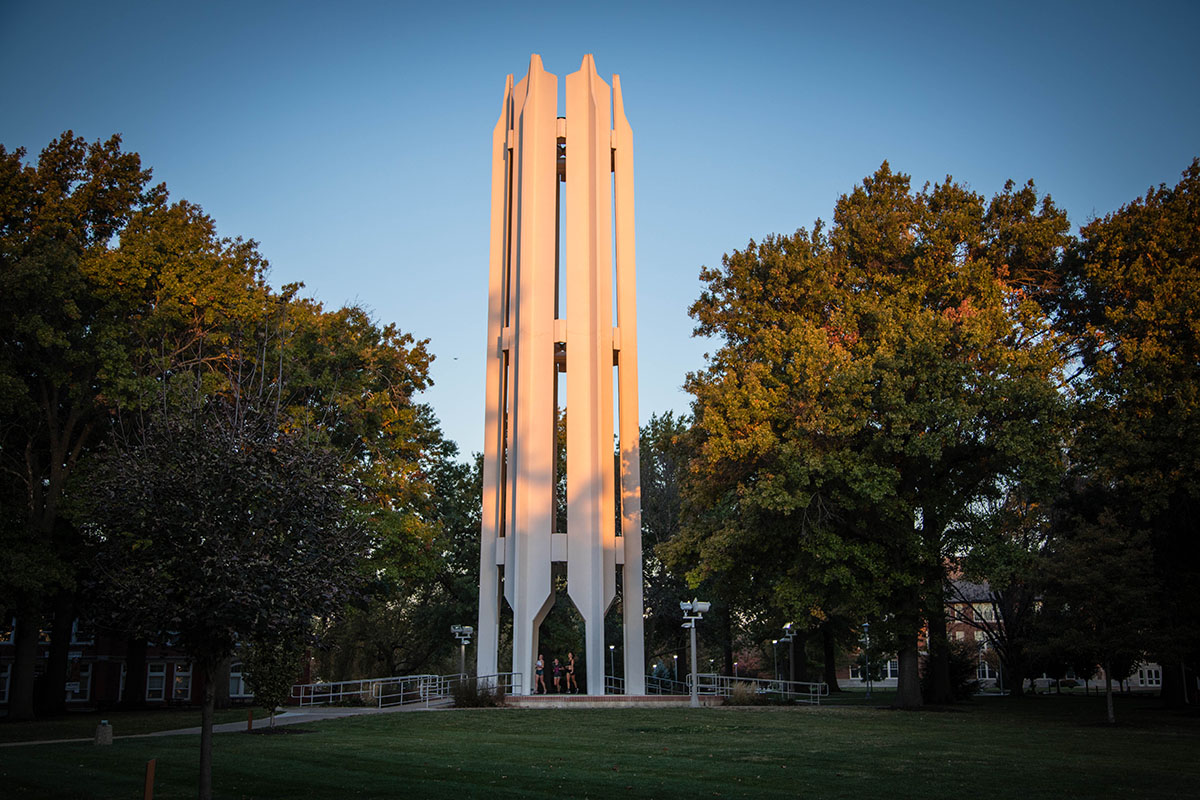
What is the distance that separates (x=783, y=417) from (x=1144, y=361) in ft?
32.4

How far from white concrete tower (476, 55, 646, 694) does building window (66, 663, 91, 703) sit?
22.4 m

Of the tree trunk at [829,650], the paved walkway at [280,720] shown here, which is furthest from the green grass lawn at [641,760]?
the tree trunk at [829,650]

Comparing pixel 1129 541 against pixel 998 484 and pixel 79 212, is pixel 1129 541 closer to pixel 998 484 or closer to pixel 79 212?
pixel 998 484

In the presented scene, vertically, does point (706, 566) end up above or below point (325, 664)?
above

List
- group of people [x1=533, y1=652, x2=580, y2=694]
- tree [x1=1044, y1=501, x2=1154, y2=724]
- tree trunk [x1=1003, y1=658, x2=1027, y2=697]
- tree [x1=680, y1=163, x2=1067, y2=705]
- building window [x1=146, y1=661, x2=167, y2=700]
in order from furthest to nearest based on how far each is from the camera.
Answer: building window [x1=146, y1=661, x2=167, y2=700]
tree trunk [x1=1003, y1=658, x2=1027, y2=697]
group of people [x1=533, y1=652, x2=580, y2=694]
tree [x1=680, y1=163, x2=1067, y2=705]
tree [x1=1044, y1=501, x2=1154, y2=724]

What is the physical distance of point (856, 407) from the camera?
26859 mm

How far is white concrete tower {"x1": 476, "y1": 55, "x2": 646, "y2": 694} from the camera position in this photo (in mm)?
30641

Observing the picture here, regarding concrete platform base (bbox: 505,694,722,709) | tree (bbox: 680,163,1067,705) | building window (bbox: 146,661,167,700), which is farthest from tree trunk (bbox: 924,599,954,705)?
building window (bbox: 146,661,167,700)

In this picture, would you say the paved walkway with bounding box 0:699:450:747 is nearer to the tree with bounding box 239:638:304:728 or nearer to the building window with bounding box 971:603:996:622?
the tree with bounding box 239:638:304:728

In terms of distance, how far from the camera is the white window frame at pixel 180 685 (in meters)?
44.9

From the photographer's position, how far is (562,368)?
35.3 m

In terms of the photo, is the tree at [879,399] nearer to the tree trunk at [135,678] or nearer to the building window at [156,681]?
the tree trunk at [135,678]

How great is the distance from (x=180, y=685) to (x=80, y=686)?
460 centimetres

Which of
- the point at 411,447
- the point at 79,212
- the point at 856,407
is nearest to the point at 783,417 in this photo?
the point at 856,407
